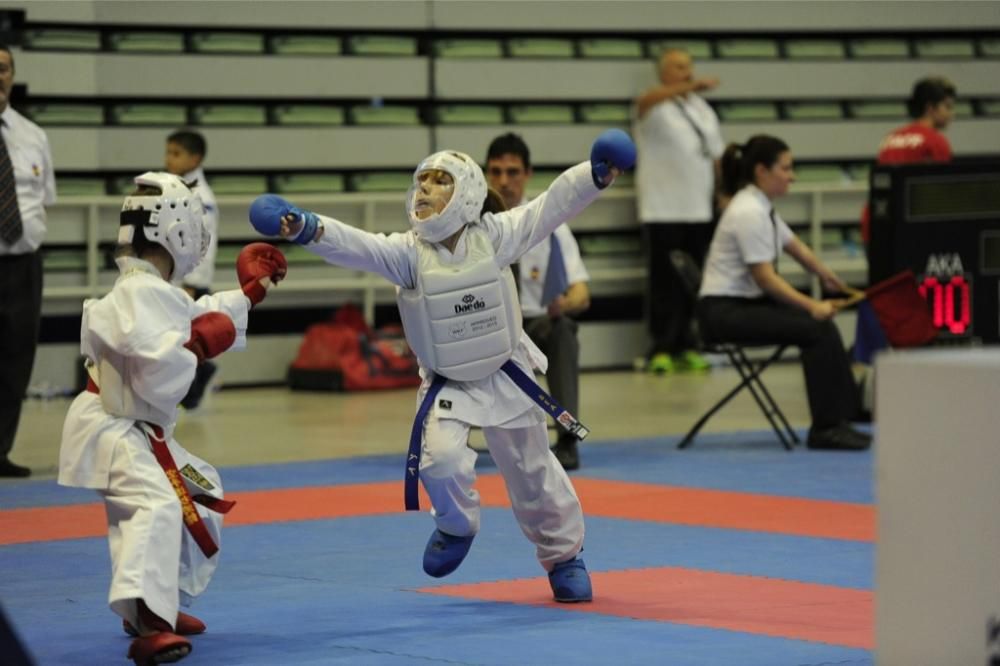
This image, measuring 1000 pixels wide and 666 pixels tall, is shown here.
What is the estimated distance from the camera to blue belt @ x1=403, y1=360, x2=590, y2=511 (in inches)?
224

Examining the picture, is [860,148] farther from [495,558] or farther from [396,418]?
[495,558]

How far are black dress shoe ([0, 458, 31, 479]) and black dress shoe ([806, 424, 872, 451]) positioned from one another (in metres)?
3.99

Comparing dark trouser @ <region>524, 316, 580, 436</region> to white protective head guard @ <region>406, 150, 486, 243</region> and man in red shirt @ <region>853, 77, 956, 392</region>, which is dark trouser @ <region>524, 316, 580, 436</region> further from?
white protective head guard @ <region>406, 150, 486, 243</region>

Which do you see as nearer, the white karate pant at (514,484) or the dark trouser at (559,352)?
the white karate pant at (514,484)

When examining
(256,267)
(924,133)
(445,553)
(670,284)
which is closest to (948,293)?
(924,133)

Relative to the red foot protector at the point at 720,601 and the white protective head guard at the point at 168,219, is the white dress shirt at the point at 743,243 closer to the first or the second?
the red foot protector at the point at 720,601

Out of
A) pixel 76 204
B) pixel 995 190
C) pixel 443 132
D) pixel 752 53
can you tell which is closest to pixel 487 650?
pixel 995 190

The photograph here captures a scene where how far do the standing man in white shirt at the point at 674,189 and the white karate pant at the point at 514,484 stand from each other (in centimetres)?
849

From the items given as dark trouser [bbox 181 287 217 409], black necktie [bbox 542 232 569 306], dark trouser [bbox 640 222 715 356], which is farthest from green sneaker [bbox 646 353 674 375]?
black necktie [bbox 542 232 569 306]

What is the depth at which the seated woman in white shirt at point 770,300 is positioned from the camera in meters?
9.47

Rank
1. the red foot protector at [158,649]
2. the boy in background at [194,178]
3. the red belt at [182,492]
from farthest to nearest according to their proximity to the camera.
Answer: the boy in background at [194,178], the red belt at [182,492], the red foot protector at [158,649]

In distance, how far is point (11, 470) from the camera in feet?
28.3


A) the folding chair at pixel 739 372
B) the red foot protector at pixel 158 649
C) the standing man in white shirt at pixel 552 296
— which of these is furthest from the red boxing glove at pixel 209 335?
the folding chair at pixel 739 372

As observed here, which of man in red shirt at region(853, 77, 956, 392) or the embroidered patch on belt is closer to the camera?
the embroidered patch on belt
